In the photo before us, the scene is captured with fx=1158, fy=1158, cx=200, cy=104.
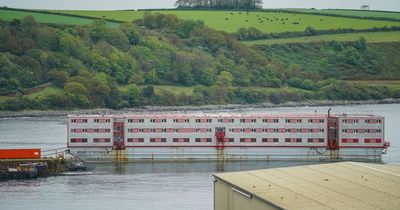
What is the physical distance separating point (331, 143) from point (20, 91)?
71491 mm

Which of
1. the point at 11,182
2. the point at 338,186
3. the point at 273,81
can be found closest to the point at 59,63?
the point at 273,81

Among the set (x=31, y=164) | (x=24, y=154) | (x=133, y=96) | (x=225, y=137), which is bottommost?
(x=31, y=164)

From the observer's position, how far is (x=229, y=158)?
85.1 m

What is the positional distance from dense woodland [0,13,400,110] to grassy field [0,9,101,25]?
6315mm

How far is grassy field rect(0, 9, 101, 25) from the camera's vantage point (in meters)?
185

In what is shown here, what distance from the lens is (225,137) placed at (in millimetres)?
86125

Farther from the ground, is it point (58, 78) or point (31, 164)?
point (58, 78)

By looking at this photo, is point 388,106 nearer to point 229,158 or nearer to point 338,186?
point 229,158

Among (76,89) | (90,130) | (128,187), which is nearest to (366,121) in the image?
(90,130)

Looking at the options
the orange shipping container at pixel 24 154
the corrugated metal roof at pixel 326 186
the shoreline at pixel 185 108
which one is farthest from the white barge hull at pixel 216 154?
the shoreline at pixel 185 108

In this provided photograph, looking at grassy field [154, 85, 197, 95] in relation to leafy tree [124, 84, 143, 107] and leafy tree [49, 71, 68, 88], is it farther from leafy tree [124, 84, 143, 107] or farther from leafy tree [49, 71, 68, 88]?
leafy tree [49, 71, 68, 88]

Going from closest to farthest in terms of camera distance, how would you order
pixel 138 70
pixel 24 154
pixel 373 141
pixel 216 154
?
pixel 24 154, pixel 216 154, pixel 373 141, pixel 138 70

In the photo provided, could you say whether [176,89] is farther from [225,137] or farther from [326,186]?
[326,186]

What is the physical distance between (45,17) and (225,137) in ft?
357
